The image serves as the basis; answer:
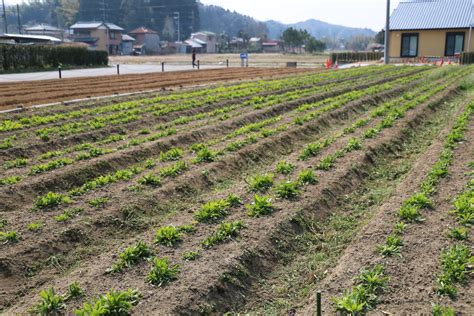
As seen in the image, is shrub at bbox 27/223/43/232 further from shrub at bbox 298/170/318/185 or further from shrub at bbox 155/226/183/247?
shrub at bbox 298/170/318/185

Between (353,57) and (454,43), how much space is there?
8.94 meters

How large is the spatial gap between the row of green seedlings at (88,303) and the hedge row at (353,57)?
43.3 meters

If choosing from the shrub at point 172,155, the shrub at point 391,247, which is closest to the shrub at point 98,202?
the shrub at point 172,155

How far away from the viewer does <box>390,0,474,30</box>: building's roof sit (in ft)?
134

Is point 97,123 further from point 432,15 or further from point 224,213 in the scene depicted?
point 432,15

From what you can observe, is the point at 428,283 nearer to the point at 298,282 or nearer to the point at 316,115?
the point at 298,282

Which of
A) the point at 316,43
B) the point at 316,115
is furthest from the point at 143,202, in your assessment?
the point at 316,43

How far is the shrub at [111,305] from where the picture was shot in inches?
156

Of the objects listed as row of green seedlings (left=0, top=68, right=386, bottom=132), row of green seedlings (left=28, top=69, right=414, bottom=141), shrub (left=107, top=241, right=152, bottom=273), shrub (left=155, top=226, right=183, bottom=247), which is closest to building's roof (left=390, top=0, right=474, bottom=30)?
row of green seedlings (left=0, top=68, right=386, bottom=132)

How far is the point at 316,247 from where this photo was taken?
570 cm

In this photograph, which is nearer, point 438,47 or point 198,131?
point 198,131

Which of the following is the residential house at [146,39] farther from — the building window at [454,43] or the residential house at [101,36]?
the building window at [454,43]

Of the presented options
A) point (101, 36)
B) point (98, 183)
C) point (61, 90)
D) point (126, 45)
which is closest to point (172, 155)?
point (98, 183)

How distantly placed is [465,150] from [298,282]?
5.66m
